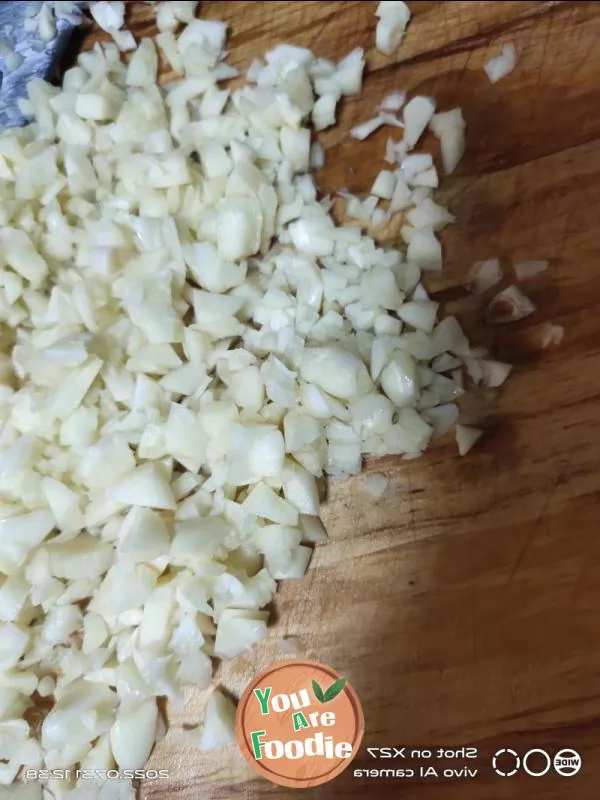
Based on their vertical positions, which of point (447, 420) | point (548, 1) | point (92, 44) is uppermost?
point (92, 44)

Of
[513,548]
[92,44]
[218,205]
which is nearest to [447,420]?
[513,548]

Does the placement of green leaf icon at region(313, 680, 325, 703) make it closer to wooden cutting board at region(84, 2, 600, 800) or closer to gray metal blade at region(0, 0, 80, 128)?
wooden cutting board at region(84, 2, 600, 800)

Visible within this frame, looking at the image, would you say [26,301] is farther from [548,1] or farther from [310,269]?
[548,1]

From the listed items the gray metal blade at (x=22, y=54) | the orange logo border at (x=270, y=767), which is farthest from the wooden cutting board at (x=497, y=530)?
the gray metal blade at (x=22, y=54)

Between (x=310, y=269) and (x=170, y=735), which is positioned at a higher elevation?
(x=310, y=269)

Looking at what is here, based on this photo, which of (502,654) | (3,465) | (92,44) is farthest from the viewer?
(92,44)

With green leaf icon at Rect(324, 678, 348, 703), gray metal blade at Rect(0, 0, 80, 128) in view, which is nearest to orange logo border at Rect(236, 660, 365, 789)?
green leaf icon at Rect(324, 678, 348, 703)
